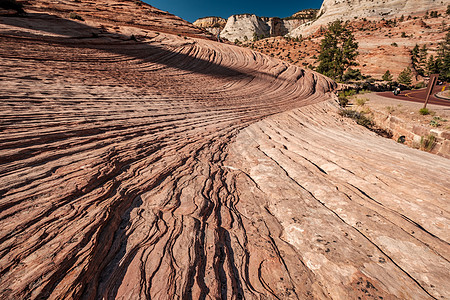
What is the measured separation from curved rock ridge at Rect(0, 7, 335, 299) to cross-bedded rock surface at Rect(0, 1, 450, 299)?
15 mm

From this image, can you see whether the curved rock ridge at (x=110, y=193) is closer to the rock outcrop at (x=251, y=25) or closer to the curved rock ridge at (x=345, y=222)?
the curved rock ridge at (x=345, y=222)

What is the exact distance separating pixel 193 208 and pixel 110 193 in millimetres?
1116

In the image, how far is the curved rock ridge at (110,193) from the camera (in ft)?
5.22

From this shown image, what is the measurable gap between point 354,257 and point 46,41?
1381 centimetres

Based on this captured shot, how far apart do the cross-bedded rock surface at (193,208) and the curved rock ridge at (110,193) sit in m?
0.01

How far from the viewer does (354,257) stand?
192 cm

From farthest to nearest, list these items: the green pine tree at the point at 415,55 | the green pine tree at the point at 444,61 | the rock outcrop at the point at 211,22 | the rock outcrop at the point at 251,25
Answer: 1. the rock outcrop at the point at 211,22
2. the rock outcrop at the point at 251,25
3. the green pine tree at the point at 415,55
4. the green pine tree at the point at 444,61

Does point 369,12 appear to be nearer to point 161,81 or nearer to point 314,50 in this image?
point 314,50

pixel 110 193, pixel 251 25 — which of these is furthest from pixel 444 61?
pixel 251 25

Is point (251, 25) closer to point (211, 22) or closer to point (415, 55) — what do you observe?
point (211, 22)

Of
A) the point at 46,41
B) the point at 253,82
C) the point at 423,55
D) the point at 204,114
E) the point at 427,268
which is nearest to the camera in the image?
the point at 427,268

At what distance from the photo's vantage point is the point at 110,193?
2572mm

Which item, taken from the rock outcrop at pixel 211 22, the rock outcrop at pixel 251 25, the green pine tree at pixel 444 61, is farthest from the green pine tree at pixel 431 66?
the rock outcrop at pixel 211 22

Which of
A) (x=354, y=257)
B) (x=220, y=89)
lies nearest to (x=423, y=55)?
(x=220, y=89)
